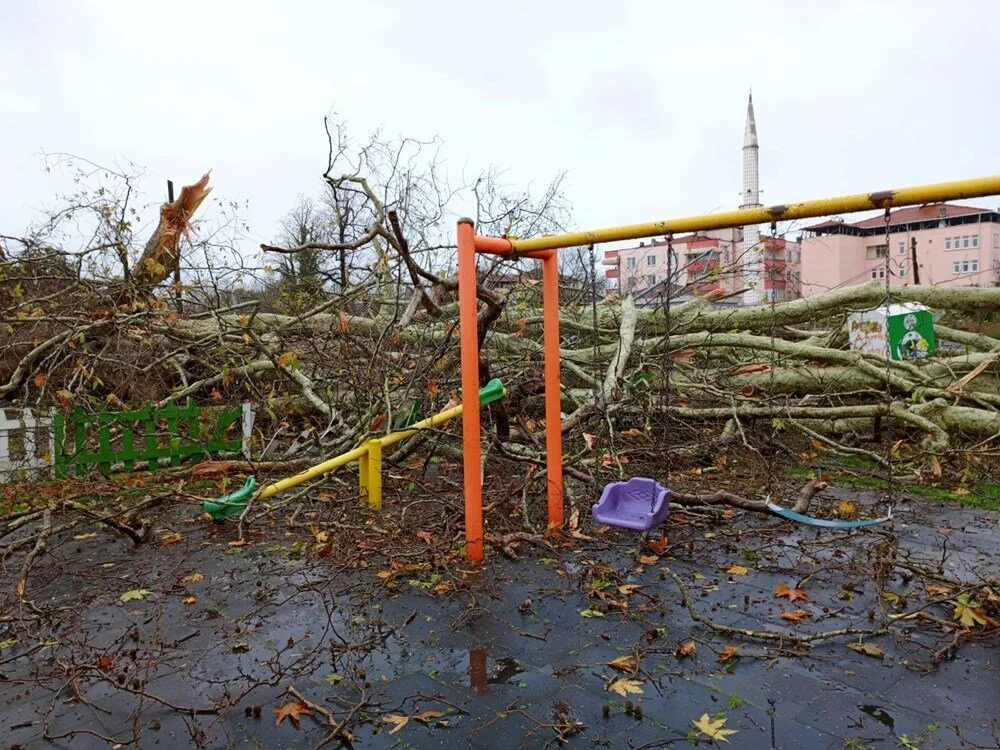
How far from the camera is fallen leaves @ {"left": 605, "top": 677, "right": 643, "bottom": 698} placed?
103 inches

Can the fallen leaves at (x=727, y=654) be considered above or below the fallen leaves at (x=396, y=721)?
below

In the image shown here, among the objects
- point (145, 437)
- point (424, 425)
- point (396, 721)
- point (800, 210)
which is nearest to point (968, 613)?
point (800, 210)

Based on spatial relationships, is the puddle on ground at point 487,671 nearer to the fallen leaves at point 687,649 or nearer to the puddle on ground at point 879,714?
the fallen leaves at point 687,649

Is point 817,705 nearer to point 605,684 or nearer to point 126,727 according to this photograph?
point 605,684

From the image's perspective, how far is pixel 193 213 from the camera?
8.96 meters

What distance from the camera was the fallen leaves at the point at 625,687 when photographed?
2627 millimetres

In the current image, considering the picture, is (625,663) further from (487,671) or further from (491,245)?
(491,245)

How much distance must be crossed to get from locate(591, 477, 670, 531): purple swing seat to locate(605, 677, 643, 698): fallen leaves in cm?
120

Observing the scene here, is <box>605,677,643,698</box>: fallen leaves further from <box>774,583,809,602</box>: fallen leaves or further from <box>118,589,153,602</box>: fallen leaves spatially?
<box>118,589,153,602</box>: fallen leaves

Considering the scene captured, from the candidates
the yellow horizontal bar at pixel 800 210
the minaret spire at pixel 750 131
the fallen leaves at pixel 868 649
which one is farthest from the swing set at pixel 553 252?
the minaret spire at pixel 750 131

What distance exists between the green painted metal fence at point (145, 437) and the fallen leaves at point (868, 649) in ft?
17.1

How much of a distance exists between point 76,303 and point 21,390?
127 centimetres

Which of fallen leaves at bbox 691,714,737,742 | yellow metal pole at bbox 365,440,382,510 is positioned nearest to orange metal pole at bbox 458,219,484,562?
yellow metal pole at bbox 365,440,382,510

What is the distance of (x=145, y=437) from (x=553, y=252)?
456 cm
